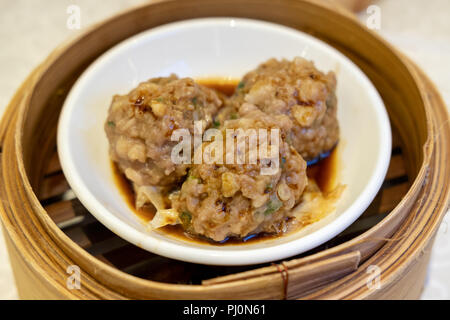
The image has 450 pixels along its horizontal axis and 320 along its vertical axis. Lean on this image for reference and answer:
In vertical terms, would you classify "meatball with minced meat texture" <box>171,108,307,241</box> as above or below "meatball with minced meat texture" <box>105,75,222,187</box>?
below

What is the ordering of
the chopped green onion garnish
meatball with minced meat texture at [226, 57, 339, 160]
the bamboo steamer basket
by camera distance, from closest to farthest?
the bamboo steamer basket < the chopped green onion garnish < meatball with minced meat texture at [226, 57, 339, 160]

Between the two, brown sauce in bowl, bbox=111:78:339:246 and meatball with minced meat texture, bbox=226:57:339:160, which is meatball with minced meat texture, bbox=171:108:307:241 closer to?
brown sauce in bowl, bbox=111:78:339:246

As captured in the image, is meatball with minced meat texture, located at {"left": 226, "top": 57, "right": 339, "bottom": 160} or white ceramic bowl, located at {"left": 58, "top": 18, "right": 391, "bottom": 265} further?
meatball with minced meat texture, located at {"left": 226, "top": 57, "right": 339, "bottom": 160}

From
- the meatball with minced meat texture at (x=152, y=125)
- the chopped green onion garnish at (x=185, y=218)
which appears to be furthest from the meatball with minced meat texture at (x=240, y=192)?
the meatball with minced meat texture at (x=152, y=125)

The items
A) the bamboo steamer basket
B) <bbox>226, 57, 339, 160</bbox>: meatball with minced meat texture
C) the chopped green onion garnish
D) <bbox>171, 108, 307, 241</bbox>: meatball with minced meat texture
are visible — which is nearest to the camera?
the bamboo steamer basket

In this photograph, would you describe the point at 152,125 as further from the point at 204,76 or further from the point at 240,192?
the point at 204,76

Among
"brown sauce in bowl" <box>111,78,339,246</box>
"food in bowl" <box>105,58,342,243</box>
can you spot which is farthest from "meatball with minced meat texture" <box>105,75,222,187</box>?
"brown sauce in bowl" <box>111,78,339,246</box>
